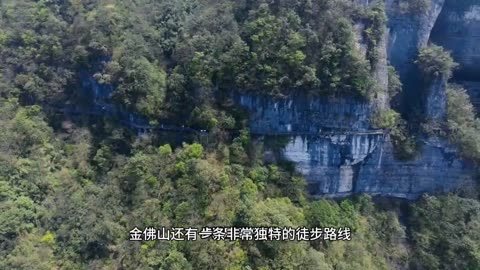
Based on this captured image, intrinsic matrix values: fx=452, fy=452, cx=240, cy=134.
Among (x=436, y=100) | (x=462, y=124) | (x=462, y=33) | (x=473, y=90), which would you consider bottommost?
(x=462, y=124)

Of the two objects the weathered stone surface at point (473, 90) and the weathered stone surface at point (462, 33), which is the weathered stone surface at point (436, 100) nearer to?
the weathered stone surface at point (462, 33)

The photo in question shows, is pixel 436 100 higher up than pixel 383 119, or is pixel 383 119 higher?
pixel 436 100

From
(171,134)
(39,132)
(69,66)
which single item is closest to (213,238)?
(171,134)

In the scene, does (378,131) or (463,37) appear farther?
(463,37)

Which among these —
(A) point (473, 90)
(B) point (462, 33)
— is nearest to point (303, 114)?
(B) point (462, 33)

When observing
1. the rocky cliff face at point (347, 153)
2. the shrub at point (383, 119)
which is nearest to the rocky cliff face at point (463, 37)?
the rocky cliff face at point (347, 153)

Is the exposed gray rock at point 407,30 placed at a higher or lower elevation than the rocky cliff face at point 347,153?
higher

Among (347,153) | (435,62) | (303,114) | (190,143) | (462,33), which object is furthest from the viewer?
(462,33)

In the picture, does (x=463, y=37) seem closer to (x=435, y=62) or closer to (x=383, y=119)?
(x=435, y=62)

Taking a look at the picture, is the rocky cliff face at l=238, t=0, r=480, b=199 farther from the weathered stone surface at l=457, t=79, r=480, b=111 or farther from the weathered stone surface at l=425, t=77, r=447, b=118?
the weathered stone surface at l=457, t=79, r=480, b=111
